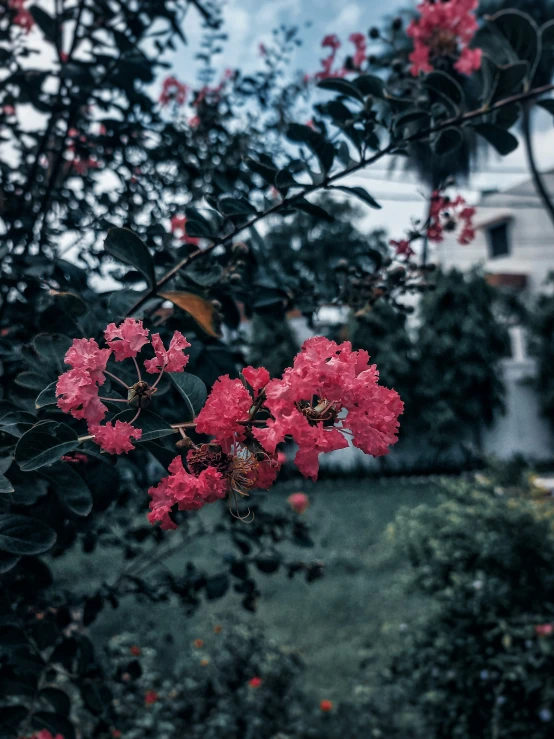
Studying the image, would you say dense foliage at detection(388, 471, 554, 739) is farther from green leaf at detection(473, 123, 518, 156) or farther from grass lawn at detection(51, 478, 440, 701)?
green leaf at detection(473, 123, 518, 156)

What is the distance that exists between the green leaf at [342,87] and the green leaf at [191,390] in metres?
0.65

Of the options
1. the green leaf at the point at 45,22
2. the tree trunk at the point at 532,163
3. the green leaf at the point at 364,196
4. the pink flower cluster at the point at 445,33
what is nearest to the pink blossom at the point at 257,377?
the green leaf at the point at 364,196

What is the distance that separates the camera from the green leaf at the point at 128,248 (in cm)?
93

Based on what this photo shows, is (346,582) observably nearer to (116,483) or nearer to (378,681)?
(378,681)

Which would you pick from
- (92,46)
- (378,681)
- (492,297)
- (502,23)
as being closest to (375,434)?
(502,23)

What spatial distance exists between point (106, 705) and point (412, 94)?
1.55 m

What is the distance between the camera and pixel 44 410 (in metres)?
0.88

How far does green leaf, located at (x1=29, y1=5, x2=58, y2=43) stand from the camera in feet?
5.24

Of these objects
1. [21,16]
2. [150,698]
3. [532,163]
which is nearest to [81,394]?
[21,16]

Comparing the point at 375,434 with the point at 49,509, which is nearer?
the point at 375,434

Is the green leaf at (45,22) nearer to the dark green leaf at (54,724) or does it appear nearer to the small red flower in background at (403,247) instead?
the small red flower in background at (403,247)

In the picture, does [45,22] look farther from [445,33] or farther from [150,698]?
[150,698]

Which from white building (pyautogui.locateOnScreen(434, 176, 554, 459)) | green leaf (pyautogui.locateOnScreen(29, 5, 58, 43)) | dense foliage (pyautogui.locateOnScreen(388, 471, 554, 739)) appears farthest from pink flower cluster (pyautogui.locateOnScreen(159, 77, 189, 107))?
white building (pyautogui.locateOnScreen(434, 176, 554, 459))

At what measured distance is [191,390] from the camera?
825 mm
